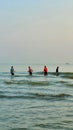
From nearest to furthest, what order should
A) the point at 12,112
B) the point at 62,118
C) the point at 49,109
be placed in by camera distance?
1. the point at 62,118
2. the point at 12,112
3. the point at 49,109

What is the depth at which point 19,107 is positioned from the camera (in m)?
17.4

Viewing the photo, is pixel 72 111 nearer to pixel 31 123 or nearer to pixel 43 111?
pixel 43 111

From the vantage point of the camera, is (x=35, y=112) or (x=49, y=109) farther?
(x=49, y=109)

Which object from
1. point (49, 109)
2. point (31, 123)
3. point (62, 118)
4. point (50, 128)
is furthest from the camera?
point (49, 109)

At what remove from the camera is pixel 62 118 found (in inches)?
558

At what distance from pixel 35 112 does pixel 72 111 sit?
1.83m

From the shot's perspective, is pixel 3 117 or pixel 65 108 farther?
pixel 65 108

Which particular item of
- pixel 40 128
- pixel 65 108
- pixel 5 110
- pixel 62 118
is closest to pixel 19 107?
pixel 5 110

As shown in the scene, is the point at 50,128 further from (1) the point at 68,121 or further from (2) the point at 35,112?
(2) the point at 35,112

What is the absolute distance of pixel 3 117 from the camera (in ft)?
46.9

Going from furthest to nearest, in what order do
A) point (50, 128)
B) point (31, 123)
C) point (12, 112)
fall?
point (12, 112) < point (31, 123) < point (50, 128)

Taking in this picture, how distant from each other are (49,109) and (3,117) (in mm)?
3281

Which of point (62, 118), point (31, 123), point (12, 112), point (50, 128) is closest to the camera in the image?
point (50, 128)

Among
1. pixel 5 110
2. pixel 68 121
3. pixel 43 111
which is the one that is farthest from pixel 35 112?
pixel 68 121
